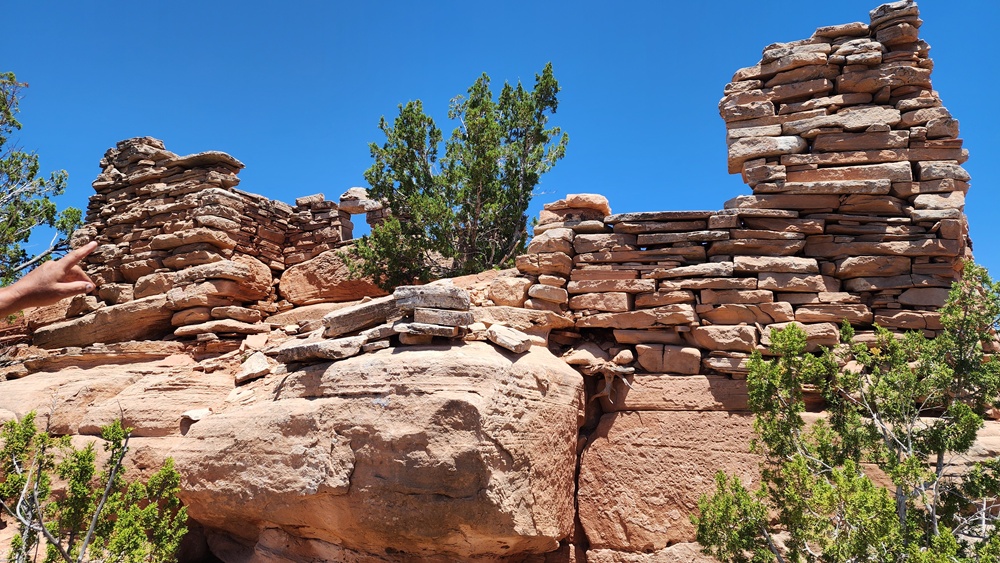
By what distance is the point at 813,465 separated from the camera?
465 centimetres

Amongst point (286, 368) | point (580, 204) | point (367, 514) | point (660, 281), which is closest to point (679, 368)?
point (660, 281)

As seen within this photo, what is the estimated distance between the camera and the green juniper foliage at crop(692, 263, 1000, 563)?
406cm

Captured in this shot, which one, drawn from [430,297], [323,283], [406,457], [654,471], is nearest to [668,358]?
[654,471]

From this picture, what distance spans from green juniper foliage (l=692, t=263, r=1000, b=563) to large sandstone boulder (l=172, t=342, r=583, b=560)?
4.02 feet

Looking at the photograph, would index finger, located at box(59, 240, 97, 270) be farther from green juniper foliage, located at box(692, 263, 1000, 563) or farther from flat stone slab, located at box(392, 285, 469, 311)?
green juniper foliage, located at box(692, 263, 1000, 563)

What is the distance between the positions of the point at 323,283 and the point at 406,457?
5192mm

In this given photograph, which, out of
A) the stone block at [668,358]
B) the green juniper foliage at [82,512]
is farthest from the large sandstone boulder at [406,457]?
the stone block at [668,358]

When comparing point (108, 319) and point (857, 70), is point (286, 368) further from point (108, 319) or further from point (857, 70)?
point (857, 70)

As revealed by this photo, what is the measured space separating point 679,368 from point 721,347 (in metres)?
0.37

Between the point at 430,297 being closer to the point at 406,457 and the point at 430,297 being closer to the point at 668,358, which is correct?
the point at 406,457

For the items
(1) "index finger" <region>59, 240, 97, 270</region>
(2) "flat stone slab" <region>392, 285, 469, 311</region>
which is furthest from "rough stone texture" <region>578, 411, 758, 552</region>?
(1) "index finger" <region>59, 240, 97, 270</region>

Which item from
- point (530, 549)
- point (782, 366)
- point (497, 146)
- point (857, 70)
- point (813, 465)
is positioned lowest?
point (530, 549)

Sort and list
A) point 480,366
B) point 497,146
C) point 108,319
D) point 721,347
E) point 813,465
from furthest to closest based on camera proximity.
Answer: point 497,146, point 108,319, point 721,347, point 480,366, point 813,465

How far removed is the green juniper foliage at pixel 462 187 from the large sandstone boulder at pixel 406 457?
14.7 feet
